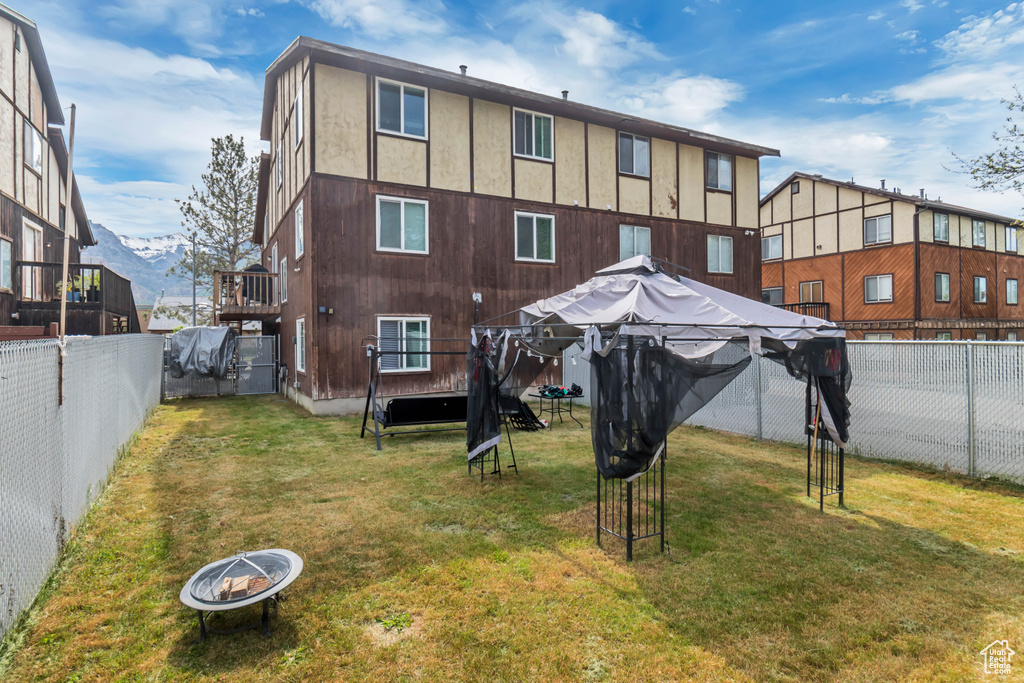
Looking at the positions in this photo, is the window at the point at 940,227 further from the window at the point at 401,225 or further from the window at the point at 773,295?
the window at the point at 401,225

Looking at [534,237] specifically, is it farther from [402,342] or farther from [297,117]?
[297,117]

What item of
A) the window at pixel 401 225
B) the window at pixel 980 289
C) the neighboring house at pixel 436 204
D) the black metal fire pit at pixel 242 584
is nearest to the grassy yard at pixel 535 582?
the black metal fire pit at pixel 242 584

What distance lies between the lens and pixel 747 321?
514cm

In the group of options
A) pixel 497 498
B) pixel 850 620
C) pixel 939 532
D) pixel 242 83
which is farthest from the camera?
pixel 242 83

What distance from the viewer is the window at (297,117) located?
13.4m

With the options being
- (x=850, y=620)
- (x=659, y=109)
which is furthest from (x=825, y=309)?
(x=850, y=620)

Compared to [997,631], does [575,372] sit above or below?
above

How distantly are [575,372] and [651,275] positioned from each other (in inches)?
328

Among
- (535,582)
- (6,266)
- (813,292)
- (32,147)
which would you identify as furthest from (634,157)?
(32,147)

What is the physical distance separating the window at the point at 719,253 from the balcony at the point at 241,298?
1535cm

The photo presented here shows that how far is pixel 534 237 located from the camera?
15.0 m

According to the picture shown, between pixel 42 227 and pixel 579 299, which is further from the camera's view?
pixel 42 227

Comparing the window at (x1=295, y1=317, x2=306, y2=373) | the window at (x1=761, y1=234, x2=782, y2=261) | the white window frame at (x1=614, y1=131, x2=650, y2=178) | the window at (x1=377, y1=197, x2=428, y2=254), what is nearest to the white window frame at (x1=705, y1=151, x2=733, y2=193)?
the white window frame at (x1=614, y1=131, x2=650, y2=178)

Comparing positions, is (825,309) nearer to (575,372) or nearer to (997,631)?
(575,372)
